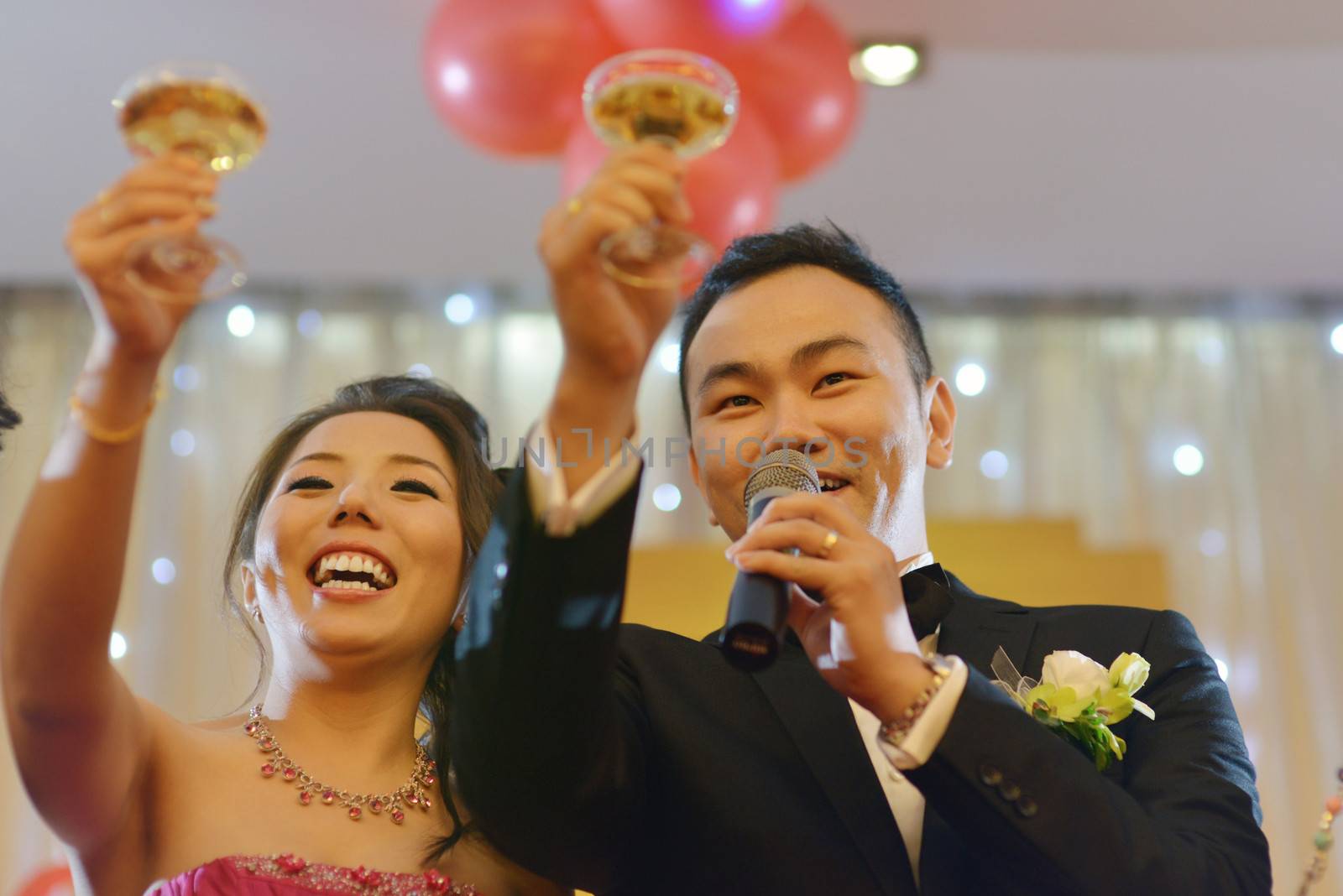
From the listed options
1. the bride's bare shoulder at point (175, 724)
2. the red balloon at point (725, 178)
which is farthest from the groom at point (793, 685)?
the red balloon at point (725, 178)

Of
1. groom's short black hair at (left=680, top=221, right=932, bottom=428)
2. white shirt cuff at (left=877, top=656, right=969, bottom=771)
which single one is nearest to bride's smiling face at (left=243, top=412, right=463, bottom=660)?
groom's short black hair at (left=680, top=221, right=932, bottom=428)

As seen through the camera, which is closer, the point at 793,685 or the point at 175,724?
the point at 793,685

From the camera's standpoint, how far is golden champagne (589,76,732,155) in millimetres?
1279

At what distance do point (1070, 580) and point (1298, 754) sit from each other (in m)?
2.13

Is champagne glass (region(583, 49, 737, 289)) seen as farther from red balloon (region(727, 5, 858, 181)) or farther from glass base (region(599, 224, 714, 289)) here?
red balloon (region(727, 5, 858, 181))

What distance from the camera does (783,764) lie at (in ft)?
4.91

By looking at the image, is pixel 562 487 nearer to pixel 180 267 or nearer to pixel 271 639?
pixel 180 267

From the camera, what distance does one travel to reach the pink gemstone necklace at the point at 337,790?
1654mm

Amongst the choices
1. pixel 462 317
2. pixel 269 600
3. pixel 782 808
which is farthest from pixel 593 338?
pixel 462 317

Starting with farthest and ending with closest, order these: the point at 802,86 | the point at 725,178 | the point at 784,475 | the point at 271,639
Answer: the point at 802,86 → the point at 725,178 → the point at 271,639 → the point at 784,475

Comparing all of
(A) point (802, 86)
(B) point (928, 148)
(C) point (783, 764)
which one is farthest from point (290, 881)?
(B) point (928, 148)

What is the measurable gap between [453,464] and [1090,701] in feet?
2.81

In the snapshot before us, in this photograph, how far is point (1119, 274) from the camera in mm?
5148

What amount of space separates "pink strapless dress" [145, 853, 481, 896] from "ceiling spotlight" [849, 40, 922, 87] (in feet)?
8.96
